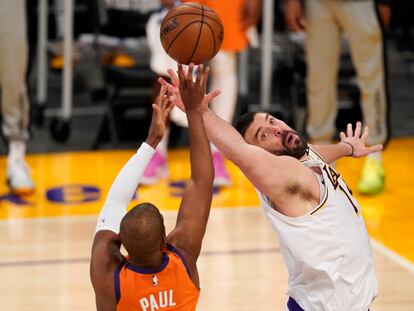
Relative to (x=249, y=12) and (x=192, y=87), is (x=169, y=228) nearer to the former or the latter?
(x=249, y=12)

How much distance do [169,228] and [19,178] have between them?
126 centimetres

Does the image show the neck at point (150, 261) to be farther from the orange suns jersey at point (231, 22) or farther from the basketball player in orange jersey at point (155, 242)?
the orange suns jersey at point (231, 22)

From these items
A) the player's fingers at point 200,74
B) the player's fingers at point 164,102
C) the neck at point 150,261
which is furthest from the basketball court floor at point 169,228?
the player's fingers at point 200,74

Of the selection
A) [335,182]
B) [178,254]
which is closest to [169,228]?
[335,182]

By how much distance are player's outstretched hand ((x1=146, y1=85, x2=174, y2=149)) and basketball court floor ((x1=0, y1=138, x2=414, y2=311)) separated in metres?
Answer: 1.78

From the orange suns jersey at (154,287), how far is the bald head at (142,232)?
72 mm

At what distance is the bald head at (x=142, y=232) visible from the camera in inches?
139

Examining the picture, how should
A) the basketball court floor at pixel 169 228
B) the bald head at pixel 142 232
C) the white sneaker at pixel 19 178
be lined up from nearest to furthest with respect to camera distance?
the bald head at pixel 142 232 < the basketball court floor at pixel 169 228 < the white sneaker at pixel 19 178

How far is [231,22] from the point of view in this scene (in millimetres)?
7500

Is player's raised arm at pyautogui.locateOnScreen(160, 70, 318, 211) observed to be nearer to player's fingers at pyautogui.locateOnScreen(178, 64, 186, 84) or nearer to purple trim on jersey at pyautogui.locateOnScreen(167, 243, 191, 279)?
player's fingers at pyautogui.locateOnScreen(178, 64, 186, 84)

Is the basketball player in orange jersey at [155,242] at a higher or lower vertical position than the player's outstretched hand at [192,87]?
lower

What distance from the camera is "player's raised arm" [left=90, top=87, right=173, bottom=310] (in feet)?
12.0

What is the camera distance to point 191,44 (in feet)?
14.9

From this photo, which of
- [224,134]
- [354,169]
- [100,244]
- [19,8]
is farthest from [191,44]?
[354,169]
